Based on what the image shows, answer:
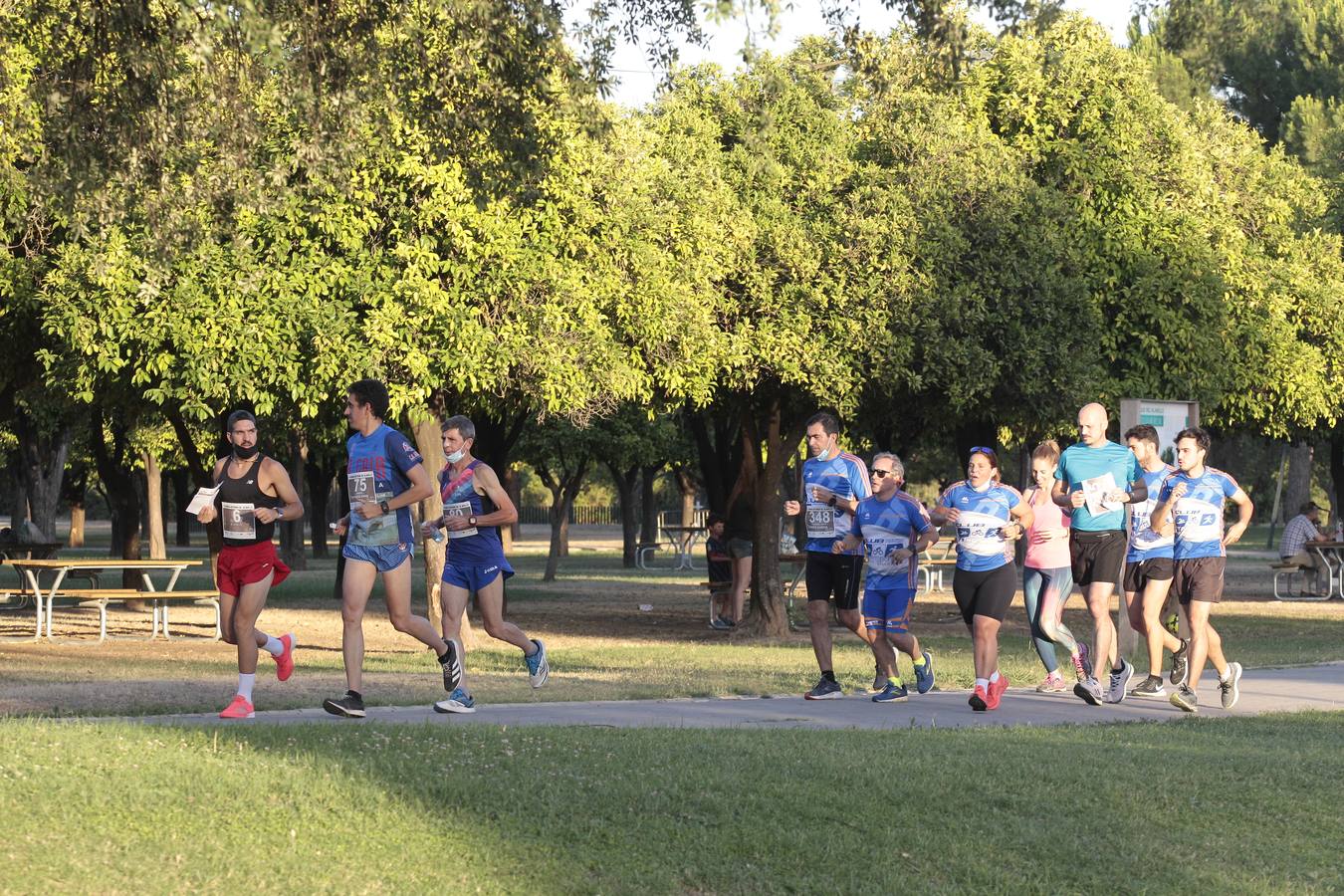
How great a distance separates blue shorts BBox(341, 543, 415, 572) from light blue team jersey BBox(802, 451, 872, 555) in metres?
3.28

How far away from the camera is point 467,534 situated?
11438 millimetres

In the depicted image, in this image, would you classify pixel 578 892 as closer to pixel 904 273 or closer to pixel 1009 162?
pixel 904 273

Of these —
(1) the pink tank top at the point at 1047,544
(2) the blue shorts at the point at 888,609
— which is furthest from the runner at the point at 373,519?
(1) the pink tank top at the point at 1047,544

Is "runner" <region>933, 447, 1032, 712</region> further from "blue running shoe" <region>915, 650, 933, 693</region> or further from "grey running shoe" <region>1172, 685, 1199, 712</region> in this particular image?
"grey running shoe" <region>1172, 685, 1199, 712</region>

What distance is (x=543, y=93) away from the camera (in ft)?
39.3

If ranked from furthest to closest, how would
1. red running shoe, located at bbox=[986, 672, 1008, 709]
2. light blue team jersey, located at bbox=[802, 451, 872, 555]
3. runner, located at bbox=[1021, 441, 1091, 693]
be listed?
runner, located at bbox=[1021, 441, 1091, 693]
light blue team jersey, located at bbox=[802, 451, 872, 555]
red running shoe, located at bbox=[986, 672, 1008, 709]

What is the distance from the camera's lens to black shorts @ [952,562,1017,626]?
458 inches

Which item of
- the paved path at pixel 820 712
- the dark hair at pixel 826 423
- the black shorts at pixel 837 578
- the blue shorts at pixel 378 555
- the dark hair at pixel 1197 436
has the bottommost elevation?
the paved path at pixel 820 712

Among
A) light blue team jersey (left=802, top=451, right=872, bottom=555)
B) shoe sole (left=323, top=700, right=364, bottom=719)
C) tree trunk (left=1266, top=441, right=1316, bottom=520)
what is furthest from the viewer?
tree trunk (left=1266, top=441, right=1316, bottom=520)

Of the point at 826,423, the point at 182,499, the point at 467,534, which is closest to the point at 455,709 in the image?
the point at 467,534

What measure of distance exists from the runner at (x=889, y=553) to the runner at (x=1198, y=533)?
5.85 ft

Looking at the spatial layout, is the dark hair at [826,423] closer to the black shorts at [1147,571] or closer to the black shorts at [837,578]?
the black shorts at [837,578]

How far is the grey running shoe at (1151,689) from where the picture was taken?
Result: 12961mm

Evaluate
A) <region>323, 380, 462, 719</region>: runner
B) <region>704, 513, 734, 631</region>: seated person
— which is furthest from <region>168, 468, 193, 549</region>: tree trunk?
<region>323, 380, 462, 719</region>: runner
